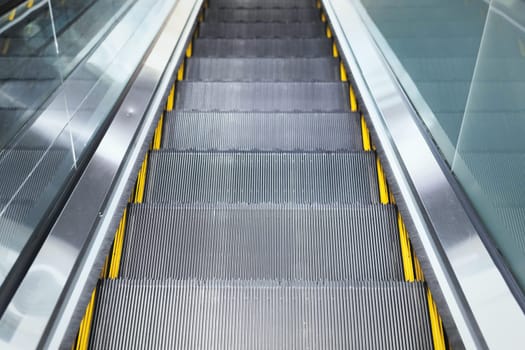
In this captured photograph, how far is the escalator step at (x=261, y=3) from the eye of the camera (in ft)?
26.5

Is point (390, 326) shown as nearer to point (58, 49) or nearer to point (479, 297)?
point (479, 297)

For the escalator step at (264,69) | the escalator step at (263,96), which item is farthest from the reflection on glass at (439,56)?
the escalator step at (264,69)

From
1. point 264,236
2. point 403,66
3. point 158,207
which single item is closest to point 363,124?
point 403,66

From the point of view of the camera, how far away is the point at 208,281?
233 cm

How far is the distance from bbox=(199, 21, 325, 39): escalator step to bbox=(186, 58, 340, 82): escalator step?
59.1 inches

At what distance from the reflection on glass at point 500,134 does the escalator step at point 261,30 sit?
4267mm

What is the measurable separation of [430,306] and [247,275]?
0.87m

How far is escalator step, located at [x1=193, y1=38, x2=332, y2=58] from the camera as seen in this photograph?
18.5 feet

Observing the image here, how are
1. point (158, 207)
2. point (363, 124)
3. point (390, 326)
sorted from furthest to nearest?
point (363, 124)
point (158, 207)
point (390, 326)

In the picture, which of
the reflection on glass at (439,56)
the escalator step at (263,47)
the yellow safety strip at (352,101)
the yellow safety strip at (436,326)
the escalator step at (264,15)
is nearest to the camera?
the yellow safety strip at (436,326)

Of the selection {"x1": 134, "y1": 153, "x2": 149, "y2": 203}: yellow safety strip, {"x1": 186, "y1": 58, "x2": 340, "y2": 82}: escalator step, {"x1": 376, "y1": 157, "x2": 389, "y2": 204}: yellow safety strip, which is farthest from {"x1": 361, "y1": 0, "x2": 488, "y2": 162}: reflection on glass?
{"x1": 134, "y1": 153, "x2": 149, "y2": 203}: yellow safety strip

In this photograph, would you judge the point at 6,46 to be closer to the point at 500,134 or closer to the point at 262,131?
the point at 500,134

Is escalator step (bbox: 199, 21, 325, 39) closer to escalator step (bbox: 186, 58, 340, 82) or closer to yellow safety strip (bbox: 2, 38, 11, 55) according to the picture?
escalator step (bbox: 186, 58, 340, 82)

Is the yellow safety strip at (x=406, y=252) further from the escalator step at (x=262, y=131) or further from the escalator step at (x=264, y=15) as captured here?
the escalator step at (x=264, y=15)
